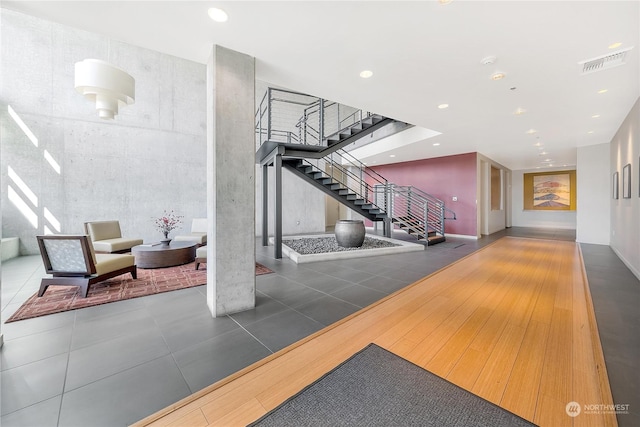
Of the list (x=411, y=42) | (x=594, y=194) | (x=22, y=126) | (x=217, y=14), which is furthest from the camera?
(x=594, y=194)

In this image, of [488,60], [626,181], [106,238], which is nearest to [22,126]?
[106,238]

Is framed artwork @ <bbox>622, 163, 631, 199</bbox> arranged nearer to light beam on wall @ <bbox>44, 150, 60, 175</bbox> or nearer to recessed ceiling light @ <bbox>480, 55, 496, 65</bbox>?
recessed ceiling light @ <bbox>480, 55, 496, 65</bbox>

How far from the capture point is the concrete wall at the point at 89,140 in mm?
5598

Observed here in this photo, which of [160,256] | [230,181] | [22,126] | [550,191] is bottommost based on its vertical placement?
[160,256]

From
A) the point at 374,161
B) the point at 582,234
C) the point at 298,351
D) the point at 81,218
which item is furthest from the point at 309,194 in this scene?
the point at 582,234

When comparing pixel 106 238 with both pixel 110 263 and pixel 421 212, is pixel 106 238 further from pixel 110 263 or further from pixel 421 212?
pixel 421 212

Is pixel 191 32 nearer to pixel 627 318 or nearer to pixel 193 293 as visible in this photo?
pixel 193 293

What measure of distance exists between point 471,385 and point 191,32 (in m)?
3.97

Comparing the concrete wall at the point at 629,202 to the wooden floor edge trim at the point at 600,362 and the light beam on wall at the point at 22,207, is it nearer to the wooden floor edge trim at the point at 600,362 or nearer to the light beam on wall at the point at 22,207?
the wooden floor edge trim at the point at 600,362

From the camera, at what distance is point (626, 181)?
15.5 ft

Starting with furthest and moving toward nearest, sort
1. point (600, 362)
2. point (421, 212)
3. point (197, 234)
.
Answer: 1. point (421, 212)
2. point (197, 234)
3. point (600, 362)

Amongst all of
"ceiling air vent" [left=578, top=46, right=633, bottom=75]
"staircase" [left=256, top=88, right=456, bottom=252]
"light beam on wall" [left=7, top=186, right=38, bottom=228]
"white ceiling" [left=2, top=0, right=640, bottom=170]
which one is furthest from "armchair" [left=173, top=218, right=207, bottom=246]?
"ceiling air vent" [left=578, top=46, right=633, bottom=75]

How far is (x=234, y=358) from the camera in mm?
1988

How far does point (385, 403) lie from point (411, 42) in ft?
11.0
